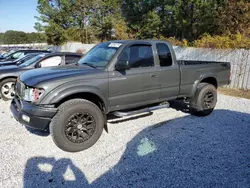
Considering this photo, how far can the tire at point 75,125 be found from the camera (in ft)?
10.7

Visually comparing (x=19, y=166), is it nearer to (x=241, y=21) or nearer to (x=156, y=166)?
(x=156, y=166)

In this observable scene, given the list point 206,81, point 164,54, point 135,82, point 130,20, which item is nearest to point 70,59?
point 164,54

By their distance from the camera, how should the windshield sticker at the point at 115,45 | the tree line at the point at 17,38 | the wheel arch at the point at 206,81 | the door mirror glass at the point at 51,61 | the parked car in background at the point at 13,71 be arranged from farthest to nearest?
the tree line at the point at 17,38 → the door mirror glass at the point at 51,61 → the parked car in background at the point at 13,71 → the wheel arch at the point at 206,81 → the windshield sticker at the point at 115,45

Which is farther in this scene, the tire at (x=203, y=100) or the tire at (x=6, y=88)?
the tire at (x=6, y=88)

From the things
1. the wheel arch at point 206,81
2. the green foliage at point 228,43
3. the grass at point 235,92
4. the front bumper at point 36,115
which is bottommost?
the grass at point 235,92

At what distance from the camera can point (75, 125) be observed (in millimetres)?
3432

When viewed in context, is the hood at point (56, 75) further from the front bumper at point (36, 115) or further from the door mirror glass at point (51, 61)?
the door mirror glass at point (51, 61)

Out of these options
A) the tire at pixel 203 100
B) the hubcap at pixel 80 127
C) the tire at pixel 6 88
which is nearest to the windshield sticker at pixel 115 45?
the hubcap at pixel 80 127

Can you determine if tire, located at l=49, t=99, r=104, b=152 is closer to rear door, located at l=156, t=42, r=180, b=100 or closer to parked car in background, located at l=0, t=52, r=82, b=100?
rear door, located at l=156, t=42, r=180, b=100

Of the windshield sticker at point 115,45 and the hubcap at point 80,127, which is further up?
the windshield sticker at point 115,45

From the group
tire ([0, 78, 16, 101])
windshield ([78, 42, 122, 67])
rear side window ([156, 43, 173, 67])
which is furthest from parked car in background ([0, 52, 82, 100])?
rear side window ([156, 43, 173, 67])

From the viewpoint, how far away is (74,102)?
337cm

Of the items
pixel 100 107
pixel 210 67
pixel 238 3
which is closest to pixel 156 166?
pixel 100 107

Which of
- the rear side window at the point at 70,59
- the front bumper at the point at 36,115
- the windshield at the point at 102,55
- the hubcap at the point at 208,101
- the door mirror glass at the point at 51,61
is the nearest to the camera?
the front bumper at the point at 36,115
